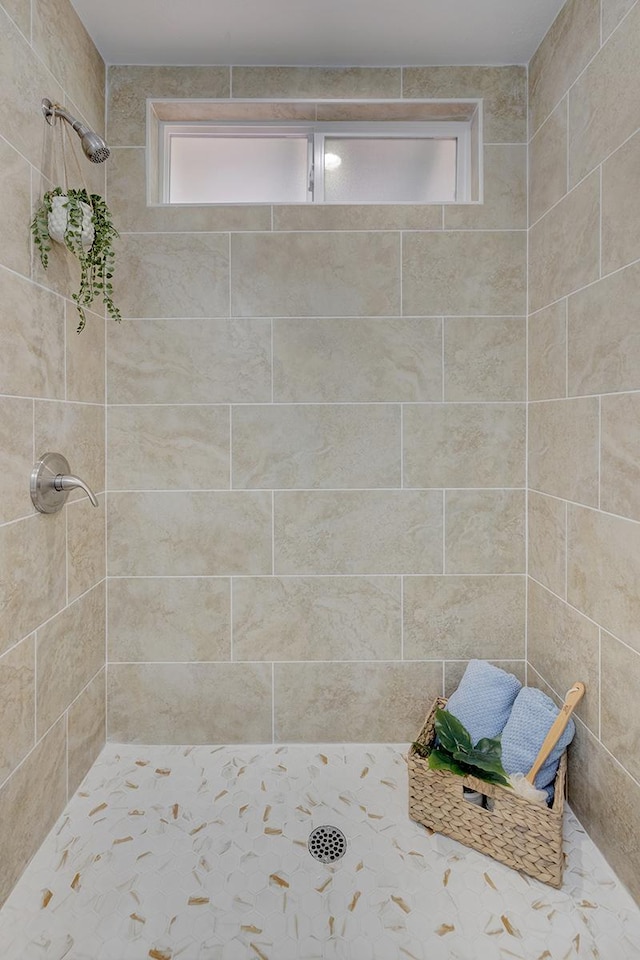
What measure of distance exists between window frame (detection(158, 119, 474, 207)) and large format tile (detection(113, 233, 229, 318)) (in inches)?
8.2

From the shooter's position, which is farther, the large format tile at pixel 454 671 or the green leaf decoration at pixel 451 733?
the large format tile at pixel 454 671

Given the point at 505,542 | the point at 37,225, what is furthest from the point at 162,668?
the point at 37,225

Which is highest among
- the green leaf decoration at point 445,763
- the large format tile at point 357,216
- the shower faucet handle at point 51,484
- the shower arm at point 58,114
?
the shower arm at point 58,114

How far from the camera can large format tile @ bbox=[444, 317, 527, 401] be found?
168cm

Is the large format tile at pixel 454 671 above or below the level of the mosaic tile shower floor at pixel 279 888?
above

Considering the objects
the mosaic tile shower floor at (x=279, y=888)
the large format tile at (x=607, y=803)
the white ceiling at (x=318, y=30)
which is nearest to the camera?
the mosaic tile shower floor at (x=279, y=888)

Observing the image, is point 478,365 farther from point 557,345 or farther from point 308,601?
point 308,601

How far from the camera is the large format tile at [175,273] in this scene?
1.67 m

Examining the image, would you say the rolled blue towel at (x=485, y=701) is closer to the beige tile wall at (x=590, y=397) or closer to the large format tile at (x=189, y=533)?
the beige tile wall at (x=590, y=397)

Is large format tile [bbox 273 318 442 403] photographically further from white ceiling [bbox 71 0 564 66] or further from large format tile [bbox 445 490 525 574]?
white ceiling [bbox 71 0 564 66]

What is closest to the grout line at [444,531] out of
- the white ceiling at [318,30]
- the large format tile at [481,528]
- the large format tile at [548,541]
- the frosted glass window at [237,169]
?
the large format tile at [481,528]

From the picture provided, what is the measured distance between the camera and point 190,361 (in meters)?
1.68

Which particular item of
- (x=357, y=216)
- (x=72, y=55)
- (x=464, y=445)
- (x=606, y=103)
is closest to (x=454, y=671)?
(x=464, y=445)

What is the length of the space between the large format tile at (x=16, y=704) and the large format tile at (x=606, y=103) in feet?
5.72
